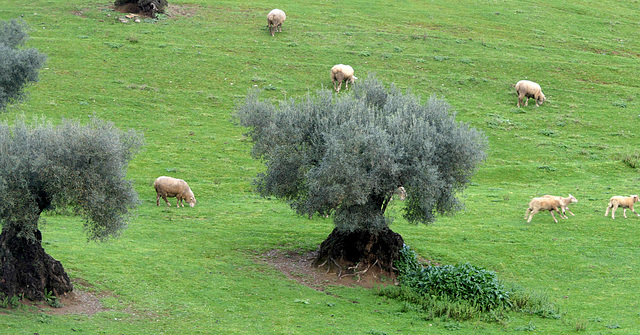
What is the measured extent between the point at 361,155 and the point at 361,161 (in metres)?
0.27

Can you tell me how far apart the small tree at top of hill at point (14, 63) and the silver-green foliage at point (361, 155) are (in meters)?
7.54

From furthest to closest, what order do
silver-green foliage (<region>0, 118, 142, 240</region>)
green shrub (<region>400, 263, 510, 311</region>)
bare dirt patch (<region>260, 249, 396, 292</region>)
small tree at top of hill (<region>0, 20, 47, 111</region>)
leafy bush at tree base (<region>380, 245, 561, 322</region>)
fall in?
1. bare dirt patch (<region>260, 249, 396, 292</region>)
2. green shrub (<region>400, 263, 510, 311</region>)
3. small tree at top of hill (<region>0, 20, 47, 111</region>)
4. leafy bush at tree base (<region>380, 245, 561, 322</region>)
5. silver-green foliage (<region>0, 118, 142, 240</region>)

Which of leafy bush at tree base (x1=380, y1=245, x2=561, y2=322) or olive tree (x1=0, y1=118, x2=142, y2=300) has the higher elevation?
olive tree (x1=0, y1=118, x2=142, y2=300)

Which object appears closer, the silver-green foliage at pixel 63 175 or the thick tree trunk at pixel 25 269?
the silver-green foliage at pixel 63 175

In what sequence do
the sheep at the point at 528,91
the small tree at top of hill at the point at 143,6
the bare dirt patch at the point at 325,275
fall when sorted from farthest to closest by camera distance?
the small tree at top of hill at the point at 143,6, the sheep at the point at 528,91, the bare dirt patch at the point at 325,275

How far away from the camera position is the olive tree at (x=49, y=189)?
55.9ft

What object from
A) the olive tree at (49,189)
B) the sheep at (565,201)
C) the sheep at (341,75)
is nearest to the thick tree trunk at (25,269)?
the olive tree at (49,189)


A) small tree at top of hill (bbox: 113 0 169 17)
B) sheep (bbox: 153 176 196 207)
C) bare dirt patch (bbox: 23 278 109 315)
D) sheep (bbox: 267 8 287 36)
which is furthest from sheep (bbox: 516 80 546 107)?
bare dirt patch (bbox: 23 278 109 315)

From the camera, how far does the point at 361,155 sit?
71.4 ft

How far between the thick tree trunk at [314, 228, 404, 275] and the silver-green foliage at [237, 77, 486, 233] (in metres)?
0.99

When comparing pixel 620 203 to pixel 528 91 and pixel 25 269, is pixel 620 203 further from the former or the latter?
pixel 25 269

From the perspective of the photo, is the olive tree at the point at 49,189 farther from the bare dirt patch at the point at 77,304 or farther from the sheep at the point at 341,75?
the sheep at the point at 341,75

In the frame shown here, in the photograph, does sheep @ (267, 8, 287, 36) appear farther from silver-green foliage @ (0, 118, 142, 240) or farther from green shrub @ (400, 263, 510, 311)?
silver-green foliage @ (0, 118, 142, 240)

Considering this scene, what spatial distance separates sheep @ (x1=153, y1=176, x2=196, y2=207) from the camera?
29797mm
